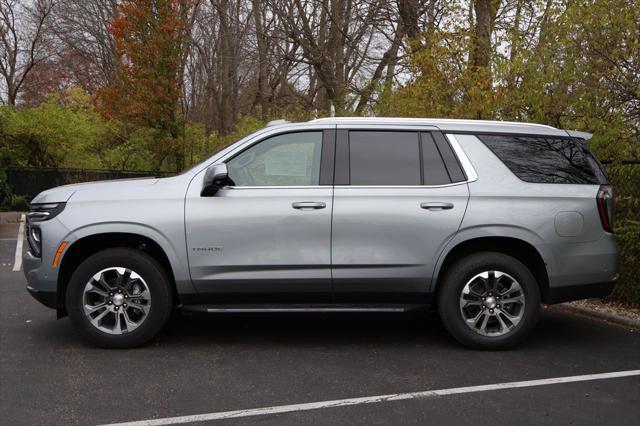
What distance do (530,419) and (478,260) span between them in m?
1.60

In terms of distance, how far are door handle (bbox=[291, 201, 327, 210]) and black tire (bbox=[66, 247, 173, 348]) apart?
1.23 meters

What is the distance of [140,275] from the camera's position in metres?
5.07

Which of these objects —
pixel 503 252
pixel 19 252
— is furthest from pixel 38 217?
pixel 19 252

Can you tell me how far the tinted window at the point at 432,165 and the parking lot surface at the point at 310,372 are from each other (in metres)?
1.19

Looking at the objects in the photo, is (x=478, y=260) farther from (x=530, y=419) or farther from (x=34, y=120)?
(x=34, y=120)

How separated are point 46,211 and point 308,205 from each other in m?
2.16

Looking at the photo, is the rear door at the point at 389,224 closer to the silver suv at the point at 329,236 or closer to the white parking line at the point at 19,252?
the silver suv at the point at 329,236

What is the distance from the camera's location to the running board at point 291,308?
5.05 metres

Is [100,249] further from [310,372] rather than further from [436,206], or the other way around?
[436,206]

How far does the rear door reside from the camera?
5059 mm

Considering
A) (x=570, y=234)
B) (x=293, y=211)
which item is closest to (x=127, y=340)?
(x=293, y=211)

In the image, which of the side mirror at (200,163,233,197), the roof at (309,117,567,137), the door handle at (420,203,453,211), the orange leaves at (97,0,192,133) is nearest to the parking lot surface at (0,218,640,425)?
the door handle at (420,203,453,211)

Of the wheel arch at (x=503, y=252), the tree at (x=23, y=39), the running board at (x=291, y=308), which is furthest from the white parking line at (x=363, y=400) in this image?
the tree at (x=23, y=39)

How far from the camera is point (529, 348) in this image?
5.37 metres
